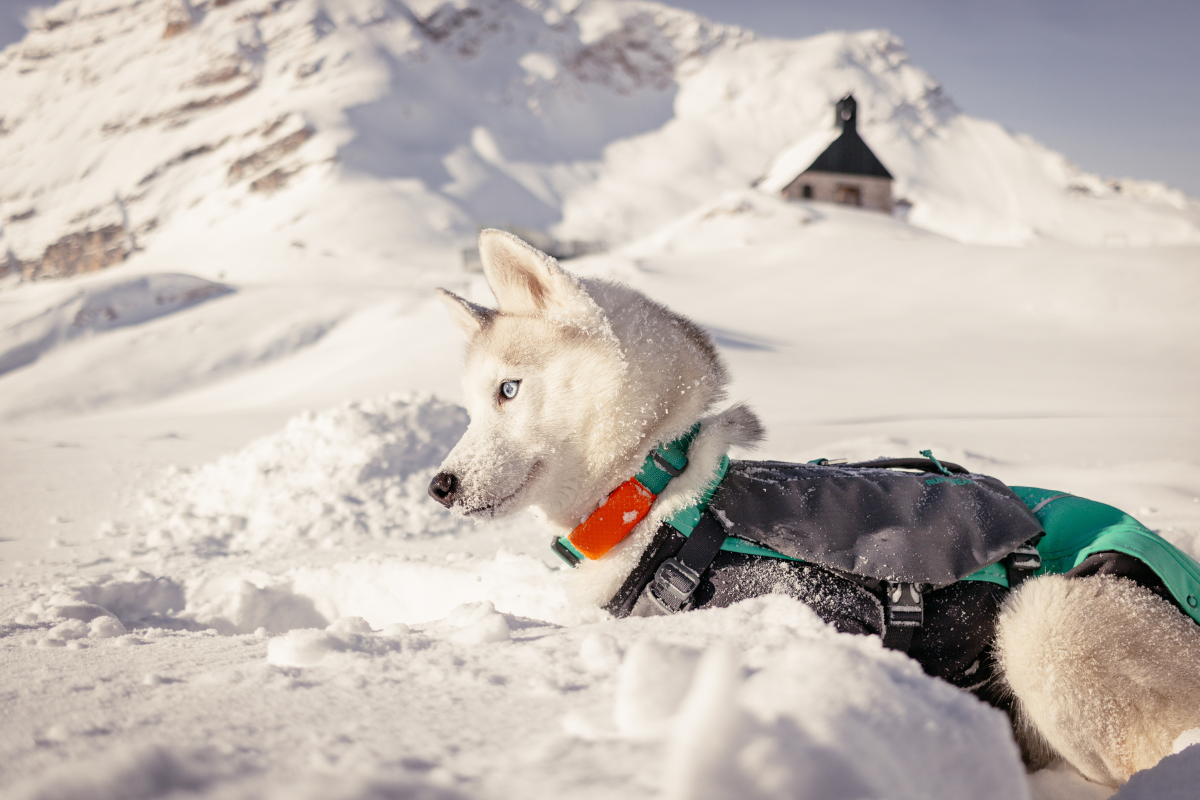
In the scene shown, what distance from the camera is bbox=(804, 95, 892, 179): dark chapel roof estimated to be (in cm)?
2630

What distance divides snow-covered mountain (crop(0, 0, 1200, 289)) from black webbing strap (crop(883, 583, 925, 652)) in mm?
35077

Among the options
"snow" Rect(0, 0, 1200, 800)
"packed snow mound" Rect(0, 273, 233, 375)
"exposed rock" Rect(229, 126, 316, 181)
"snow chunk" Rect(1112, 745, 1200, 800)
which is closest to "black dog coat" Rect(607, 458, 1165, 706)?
"snow" Rect(0, 0, 1200, 800)

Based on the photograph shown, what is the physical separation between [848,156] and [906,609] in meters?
29.0

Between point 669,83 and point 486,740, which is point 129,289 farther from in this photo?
point 669,83

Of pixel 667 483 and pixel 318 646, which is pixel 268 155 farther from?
pixel 318 646

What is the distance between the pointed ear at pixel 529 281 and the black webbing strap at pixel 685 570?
0.72 m

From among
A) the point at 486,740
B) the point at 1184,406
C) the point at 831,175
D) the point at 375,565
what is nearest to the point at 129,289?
the point at 375,565

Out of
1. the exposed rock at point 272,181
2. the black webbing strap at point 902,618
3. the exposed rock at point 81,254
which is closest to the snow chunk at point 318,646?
the black webbing strap at point 902,618

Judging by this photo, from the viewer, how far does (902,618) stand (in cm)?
160

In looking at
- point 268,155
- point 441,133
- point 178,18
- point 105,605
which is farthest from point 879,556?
point 178,18

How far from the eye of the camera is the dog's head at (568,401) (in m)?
1.86

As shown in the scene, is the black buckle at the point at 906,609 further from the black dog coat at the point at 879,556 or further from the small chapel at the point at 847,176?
the small chapel at the point at 847,176

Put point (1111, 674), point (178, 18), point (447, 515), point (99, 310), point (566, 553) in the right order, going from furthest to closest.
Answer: point (178, 18) → point (99, 310) → point (447, 515) → point (566, 553) → point (1111, 674)

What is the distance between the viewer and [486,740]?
89 cm
